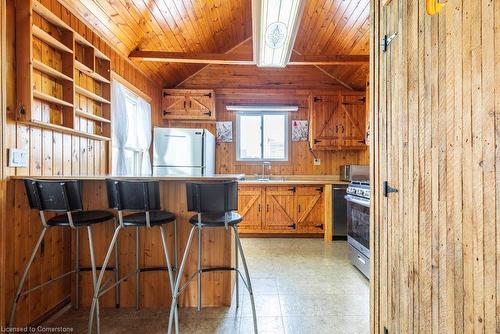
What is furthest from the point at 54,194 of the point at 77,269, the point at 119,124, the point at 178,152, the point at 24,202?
the point at 178,152

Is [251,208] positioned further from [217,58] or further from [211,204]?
[211,204]

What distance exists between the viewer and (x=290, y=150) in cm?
492

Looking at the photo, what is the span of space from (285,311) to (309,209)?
2.26 m

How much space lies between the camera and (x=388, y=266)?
154 centimetres

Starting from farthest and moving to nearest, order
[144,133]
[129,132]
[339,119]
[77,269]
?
1. [339,119]
2. [144,133]
3. [129,132]
4. [77,269]

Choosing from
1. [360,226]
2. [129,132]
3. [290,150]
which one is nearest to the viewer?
[360,226]

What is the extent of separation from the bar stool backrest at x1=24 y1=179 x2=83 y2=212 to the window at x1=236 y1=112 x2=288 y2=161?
133 inches

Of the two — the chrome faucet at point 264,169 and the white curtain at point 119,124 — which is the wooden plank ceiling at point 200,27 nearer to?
the white curtain at point 119,124

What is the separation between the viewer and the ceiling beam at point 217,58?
341 centimetres

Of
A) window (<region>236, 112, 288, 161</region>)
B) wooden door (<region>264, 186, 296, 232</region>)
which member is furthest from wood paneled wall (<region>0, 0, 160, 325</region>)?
window (<region>236, 112, 288, 161</region>)

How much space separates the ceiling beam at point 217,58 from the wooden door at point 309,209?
1.93 m

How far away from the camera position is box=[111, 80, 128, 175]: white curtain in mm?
2982

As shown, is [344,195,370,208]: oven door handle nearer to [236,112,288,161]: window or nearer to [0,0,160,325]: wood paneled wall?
[236,112,288,161]: window

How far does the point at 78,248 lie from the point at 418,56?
106 inches
